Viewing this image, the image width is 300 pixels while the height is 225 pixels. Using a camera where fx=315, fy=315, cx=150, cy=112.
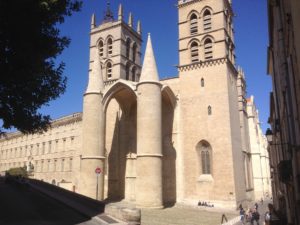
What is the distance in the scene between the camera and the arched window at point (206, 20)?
1180 inches

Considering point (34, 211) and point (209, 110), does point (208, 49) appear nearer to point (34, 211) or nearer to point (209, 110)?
point (209, 110)

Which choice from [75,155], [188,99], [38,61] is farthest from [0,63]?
[75,155]

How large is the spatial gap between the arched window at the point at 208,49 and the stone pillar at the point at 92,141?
10.1 m

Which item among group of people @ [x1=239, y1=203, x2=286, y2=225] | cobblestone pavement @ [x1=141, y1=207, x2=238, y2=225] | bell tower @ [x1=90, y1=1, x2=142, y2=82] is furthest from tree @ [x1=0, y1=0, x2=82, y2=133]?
bell tower @ [x1=90, y1=1, x2=142, y2=82]

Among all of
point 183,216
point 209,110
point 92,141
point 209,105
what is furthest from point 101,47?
point 183,216

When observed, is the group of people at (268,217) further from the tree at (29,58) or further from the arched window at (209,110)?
the tree at (29,58)

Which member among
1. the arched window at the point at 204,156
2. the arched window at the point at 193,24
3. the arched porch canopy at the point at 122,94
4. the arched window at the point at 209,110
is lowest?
the arched window at the point at 204,156

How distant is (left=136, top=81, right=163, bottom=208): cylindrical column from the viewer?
22.6m

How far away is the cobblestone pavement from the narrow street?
4.86 metres

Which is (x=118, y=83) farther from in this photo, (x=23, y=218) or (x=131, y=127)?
(x=23, y=218)

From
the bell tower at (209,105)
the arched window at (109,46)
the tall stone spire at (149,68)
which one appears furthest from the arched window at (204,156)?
the arched window at (109,46)

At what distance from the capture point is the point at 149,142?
76.5ft

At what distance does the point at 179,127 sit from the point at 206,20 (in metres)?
10.8

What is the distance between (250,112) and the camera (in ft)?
133
